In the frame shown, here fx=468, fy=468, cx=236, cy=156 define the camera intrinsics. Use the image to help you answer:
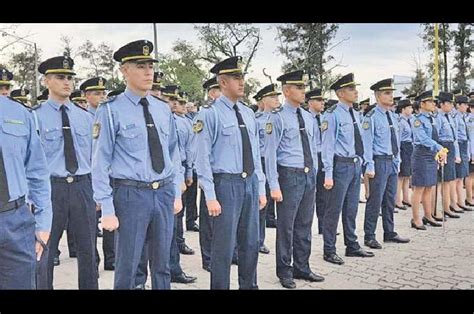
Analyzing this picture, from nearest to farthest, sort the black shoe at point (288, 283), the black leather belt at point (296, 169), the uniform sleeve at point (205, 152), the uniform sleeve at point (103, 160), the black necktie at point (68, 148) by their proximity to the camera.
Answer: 1. the uniform sleeve at point (103, 160)
2. the uniform sleeve at point (205, 152)
3. the black necktie at point (68, 148)
4. the black shoe at point (288, 283)
5. the black leather belt at point (296, 169)

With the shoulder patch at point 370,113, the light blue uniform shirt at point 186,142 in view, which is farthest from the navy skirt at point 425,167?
the light blue uniform shirt at point 186,142

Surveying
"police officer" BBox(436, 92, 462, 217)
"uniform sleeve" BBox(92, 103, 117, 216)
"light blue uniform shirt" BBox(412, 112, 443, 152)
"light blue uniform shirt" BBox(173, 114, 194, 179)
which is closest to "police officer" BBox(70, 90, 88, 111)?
"light blue uniform shirt" BBox(173, 114, 194, 179)

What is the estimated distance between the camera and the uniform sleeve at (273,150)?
3.14 meters

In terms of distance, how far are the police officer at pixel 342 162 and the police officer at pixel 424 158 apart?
3.56 ft

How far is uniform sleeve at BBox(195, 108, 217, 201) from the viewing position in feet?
8.68

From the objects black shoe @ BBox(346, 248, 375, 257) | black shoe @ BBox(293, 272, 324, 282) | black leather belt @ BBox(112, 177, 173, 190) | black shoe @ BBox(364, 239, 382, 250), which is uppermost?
black leather belt @ BBox(112, 177, 173, 190)

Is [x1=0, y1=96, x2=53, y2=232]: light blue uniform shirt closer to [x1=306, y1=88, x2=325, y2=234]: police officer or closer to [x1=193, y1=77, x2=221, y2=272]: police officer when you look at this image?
[x1=193, y1=77, x2=221, y2=272]: police officer

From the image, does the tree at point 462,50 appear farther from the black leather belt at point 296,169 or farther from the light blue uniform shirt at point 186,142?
the light blue uniform shirt at point 186,142

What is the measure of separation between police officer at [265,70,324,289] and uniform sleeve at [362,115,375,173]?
92cm

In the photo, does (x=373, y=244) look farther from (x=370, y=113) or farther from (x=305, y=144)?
(x=305, y=144)

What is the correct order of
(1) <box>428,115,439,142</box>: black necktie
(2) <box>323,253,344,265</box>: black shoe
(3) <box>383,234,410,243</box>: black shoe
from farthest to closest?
(1) <box>428,115,439,142</box>: black necktie
(3) <box>383,234,410,243</box>: black shoe
(2) <box>323,253,344,265</box>: black shoe

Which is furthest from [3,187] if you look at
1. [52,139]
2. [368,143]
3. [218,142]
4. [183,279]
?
[368,143]

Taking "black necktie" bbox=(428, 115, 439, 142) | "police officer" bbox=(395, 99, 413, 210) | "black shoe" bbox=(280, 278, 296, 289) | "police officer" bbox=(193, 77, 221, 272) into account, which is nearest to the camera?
"black shoe" bbox=(280, 278, 296, 289)

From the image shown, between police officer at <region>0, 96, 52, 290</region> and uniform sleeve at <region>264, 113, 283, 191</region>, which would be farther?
uniform sleeve at <region>264, 113, 283, 191</region>
